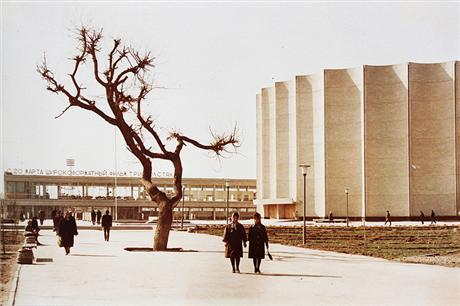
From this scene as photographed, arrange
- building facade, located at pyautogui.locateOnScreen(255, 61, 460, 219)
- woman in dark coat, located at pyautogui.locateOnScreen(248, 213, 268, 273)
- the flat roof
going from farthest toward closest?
the flat roof
building facade, located at pyautogui.locateOnScreen(255, 61, 460, 219)
woman in dark coat, located at pyautogui.locateOnScreen(248, 213, 268, 273)

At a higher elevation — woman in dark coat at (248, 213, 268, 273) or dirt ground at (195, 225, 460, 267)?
woman in dark coat at (248, 213, 268, 273)

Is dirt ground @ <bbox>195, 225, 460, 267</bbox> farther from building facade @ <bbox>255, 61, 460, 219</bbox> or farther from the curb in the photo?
building facade @ <bbox>255, 61, 460, 219</bbox>

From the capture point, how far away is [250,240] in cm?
1552

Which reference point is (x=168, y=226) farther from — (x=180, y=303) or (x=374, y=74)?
(x=374, y=74)

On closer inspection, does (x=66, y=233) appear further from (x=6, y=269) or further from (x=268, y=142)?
(x=268, y=142)

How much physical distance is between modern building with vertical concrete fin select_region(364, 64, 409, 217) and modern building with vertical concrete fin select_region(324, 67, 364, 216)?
91cm

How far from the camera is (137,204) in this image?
3300 inches

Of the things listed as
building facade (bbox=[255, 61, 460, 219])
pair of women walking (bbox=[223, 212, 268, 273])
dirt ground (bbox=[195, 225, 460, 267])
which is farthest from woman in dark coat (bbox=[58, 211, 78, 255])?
building facade (bbox=[255, 61, 460, 219])

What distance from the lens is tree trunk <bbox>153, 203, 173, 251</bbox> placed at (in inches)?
884

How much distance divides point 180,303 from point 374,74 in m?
59.8

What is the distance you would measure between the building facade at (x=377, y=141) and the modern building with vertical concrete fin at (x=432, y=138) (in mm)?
92

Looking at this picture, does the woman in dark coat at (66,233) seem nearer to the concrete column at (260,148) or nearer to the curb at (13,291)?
the curb at (13,291)

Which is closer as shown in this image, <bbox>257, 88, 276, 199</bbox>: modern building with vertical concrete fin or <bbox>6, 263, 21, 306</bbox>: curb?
<bbox>6, 263, 21, 306</bbox>: curb

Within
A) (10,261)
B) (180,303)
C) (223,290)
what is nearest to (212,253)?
(10,261)
